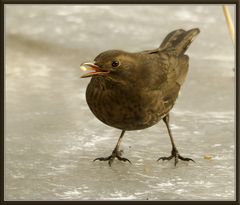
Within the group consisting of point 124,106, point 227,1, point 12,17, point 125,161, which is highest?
point 227,1

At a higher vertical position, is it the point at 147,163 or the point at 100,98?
the point at 100,98

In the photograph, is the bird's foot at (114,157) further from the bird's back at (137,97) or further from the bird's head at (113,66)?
the bird's head at (113,66)

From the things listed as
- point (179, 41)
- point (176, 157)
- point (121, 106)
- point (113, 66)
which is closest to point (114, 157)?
point (176, 157)

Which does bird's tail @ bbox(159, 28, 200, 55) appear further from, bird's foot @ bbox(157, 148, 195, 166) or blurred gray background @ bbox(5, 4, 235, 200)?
bird's foot @ bbox(157, 148, 195, 166)

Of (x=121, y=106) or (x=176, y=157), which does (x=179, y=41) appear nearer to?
(x=176, y=157)

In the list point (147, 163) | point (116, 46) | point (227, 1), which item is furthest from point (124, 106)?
point (116, 46)

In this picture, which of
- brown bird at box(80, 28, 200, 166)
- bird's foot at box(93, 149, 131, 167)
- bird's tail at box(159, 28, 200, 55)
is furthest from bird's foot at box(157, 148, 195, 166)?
bird's tail at box(159, 28, 200, 55)

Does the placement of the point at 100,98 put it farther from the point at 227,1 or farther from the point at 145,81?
the point at 227,1
